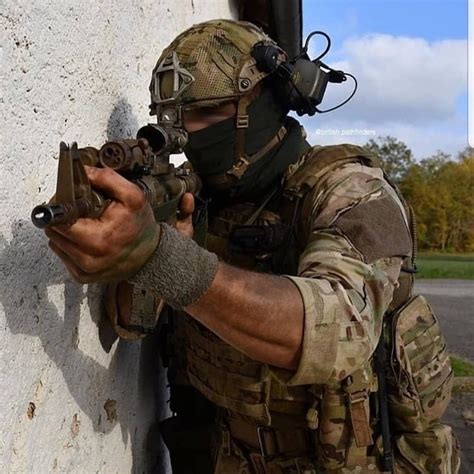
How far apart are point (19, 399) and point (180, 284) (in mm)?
345

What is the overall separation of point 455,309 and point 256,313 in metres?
11.2

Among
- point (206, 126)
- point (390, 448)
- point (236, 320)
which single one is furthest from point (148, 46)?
point (390, 448)

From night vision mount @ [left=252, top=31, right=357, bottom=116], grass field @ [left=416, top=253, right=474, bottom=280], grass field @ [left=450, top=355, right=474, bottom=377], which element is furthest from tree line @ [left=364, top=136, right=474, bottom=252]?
night vision mount @ [left=252, top=31, right=357, bottom=116]

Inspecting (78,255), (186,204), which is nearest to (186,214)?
(186,204)

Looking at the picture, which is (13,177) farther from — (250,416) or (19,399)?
(250,416)

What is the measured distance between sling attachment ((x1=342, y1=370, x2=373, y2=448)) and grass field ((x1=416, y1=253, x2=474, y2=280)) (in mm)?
12910

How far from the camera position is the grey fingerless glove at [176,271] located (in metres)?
1.08

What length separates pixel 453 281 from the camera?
52.1 ft

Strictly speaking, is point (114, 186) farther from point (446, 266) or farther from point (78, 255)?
point (446, 266)

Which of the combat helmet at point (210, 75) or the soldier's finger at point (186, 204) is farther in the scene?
the combat helmet at point (210, 75)

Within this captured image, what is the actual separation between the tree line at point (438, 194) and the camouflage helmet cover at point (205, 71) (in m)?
20.3

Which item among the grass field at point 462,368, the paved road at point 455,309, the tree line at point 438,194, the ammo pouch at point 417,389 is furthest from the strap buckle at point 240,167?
the tree line at point 438,194

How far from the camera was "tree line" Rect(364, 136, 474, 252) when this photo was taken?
2205 centimetres

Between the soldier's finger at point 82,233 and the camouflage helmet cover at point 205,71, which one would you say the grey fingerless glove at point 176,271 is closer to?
the soldier's finger at point 82,233
